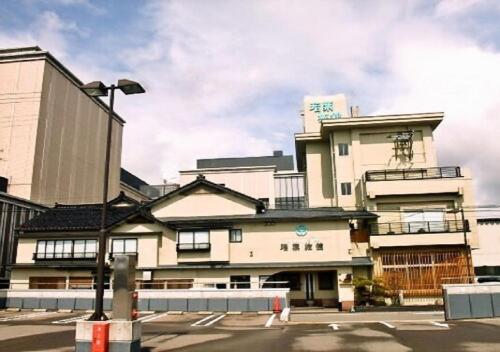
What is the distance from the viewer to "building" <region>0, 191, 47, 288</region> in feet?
121

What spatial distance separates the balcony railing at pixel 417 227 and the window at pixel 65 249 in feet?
74.7

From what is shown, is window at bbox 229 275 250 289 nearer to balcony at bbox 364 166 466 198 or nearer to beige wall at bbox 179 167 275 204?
balcony at bbox 364 166 466 198

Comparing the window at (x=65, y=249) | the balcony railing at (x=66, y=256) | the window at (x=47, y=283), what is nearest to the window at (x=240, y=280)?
the balcony railing at (x=66, y=256)

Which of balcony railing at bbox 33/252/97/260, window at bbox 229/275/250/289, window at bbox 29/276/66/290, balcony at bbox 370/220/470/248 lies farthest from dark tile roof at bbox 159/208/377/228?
window at bbox 29/276/66/290

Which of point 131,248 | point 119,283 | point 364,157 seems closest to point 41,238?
point 131,248

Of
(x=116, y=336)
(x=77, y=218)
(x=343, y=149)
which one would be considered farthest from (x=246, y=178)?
(x=116, y=336)

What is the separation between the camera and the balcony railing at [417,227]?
3366cm

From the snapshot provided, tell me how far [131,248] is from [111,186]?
3133 cm

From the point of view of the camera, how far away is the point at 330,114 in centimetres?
4791

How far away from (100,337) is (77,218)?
27.3m

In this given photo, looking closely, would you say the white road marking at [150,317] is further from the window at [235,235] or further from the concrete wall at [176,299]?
the window at [235,235]

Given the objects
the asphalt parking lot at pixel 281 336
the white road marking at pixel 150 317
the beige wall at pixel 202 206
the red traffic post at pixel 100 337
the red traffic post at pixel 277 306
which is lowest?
the white road marking at pixel 150 317

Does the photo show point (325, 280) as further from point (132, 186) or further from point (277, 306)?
→ point (132, 186)

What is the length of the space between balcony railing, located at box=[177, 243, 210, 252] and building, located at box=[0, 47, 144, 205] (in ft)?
68.6
